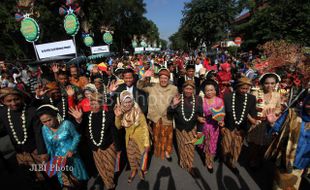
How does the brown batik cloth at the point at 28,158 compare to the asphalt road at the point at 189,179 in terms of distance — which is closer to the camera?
the brown batik cloth at the point at 28,158

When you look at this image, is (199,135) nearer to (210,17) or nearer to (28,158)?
(28,158)

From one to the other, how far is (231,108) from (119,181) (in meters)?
2.63

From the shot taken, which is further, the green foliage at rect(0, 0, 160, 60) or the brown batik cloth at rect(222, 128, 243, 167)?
the green foliage at rect(0, 0, 160, 60)

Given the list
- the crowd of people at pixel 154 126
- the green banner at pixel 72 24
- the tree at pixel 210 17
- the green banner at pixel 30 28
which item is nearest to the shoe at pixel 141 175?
the crowd of people at pixel 154 126

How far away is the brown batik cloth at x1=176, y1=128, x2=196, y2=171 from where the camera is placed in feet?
11.3

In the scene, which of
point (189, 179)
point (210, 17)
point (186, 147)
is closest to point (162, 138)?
point (186, 147)

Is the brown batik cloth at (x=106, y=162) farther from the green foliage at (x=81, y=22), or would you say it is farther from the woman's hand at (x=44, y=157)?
the green foliage at (x=81, y=22)

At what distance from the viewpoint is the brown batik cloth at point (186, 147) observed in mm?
3451

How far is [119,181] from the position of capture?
3570 millimetres

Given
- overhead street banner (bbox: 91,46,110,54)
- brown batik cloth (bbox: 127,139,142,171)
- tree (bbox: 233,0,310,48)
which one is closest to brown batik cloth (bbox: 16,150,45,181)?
brown batik cloth (bbox: 127,139,142,171)

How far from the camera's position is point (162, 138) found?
13.4ft

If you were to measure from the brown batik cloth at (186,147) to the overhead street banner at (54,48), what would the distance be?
5625mm

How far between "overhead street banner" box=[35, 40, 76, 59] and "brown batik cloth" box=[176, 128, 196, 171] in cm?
562

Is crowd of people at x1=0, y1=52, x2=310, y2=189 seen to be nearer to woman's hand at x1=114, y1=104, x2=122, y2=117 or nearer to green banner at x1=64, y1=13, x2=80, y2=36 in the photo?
woman's hand at x1=114, y1=104, x2=122, y2=117
